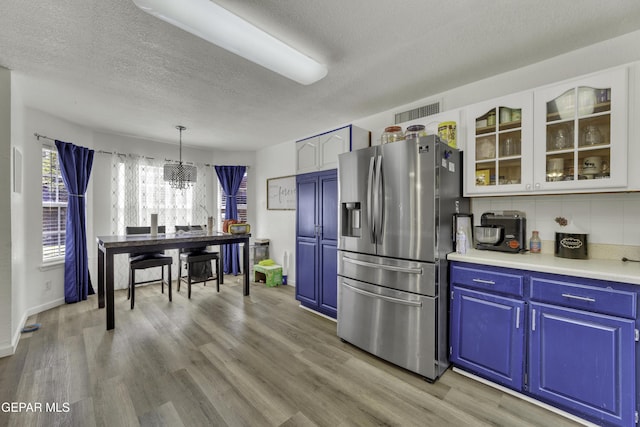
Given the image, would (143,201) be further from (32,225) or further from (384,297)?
(384,297)

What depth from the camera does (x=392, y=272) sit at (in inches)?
88.4

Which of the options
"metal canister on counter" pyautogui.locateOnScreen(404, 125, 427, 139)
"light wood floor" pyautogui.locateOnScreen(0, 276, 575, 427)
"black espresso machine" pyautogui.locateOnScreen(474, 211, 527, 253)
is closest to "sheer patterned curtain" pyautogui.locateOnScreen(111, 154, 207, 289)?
"light wood floor" pyautogui.locateOnScreen(0, 276, 575, 427)

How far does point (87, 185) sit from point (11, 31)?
2.54 m

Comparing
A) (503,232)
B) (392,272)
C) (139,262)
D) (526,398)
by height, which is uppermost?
(503,232)

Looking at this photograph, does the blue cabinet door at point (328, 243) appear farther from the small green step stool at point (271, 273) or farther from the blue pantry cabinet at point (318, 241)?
the small green step stool at point (271, 273)

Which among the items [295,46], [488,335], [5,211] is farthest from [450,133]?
[5,211]

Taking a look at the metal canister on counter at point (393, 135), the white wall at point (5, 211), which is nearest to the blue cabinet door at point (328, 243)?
the metal canister on counter at point (393, 135)

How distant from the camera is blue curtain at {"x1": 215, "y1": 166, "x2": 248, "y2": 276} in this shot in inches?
209

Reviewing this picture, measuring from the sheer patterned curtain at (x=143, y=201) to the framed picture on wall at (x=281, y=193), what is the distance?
1.32m

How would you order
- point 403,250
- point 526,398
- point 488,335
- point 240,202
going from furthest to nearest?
point 240,202 → point 403,250 → point 488,335 → point 526,398

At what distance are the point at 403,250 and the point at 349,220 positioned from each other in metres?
0.69

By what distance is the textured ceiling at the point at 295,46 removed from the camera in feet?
5.43

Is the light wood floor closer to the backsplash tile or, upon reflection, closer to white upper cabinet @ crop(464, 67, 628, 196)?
the backsplash tile

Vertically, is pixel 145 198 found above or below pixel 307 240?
above
